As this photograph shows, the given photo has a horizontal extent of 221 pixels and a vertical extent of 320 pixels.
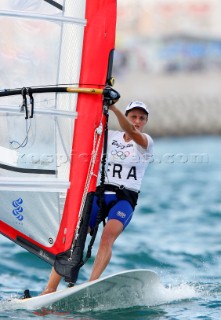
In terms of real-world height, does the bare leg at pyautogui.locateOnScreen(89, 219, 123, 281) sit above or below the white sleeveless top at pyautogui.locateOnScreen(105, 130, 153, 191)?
below

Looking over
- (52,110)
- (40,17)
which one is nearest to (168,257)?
(52,110)

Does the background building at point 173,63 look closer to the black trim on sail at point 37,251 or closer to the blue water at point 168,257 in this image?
the blue water at point 168,257

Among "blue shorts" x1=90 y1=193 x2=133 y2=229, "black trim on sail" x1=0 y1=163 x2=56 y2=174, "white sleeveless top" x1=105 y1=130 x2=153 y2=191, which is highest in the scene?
"white sleeveless top" x1=105 y1=130 x2=153 y2=191

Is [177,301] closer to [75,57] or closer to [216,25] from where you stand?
[75,57]

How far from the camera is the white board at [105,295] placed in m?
6.85

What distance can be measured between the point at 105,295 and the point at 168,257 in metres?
4.01

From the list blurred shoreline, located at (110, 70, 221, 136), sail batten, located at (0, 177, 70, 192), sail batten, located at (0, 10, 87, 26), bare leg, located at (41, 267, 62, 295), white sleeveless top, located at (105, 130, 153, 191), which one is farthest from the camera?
blurred shoreline, located at (110, 70, 221, 136)

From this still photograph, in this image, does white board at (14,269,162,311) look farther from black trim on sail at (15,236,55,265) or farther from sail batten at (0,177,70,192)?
sail batten at (0,177,70,192)

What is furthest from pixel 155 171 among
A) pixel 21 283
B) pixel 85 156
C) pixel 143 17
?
pixel 143 17

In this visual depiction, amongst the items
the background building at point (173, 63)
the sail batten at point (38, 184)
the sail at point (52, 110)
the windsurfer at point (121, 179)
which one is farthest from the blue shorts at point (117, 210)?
the background building at point (173, 63)

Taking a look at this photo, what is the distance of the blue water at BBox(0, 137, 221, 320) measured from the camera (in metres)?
7.19

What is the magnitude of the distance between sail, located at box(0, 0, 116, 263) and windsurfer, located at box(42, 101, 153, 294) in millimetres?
283

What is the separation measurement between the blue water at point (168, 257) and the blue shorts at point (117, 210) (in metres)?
0.73

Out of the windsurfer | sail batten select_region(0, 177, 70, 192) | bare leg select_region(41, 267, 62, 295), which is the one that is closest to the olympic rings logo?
the windsurfer
